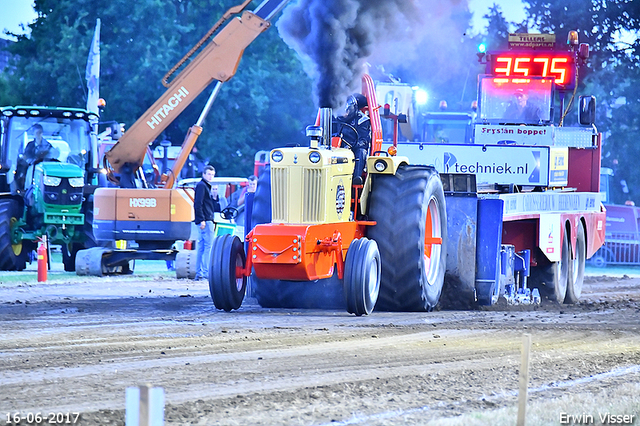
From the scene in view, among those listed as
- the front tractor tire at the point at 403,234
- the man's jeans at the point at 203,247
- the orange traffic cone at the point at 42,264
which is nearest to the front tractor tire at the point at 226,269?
the front tractor tire at the point at 403,234

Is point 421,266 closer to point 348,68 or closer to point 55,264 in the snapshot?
point 348,68

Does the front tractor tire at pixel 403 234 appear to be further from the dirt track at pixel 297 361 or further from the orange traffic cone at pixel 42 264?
the orange traffic cone at pixel 42 264

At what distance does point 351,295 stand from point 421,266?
1.03 metres

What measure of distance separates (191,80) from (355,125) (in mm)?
7055

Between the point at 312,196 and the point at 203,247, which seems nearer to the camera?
the point at 312,196

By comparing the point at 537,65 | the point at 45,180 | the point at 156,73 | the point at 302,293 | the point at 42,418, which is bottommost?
the point at 42,418

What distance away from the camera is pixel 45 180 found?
19703mm

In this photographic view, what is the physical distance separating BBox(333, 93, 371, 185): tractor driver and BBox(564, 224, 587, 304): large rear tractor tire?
5511 millimetres

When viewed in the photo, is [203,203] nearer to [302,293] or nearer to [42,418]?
[302,293]

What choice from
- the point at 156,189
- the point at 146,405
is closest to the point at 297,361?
the point at 146,405

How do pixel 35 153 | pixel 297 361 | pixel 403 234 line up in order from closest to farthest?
pixel 297 361 < pixel 403 234 < pixel 35 153

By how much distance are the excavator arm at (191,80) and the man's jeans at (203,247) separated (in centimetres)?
226

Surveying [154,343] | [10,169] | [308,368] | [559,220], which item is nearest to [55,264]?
[10,169]

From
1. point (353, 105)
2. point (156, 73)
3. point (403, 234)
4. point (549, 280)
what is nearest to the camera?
point (403, 234)
